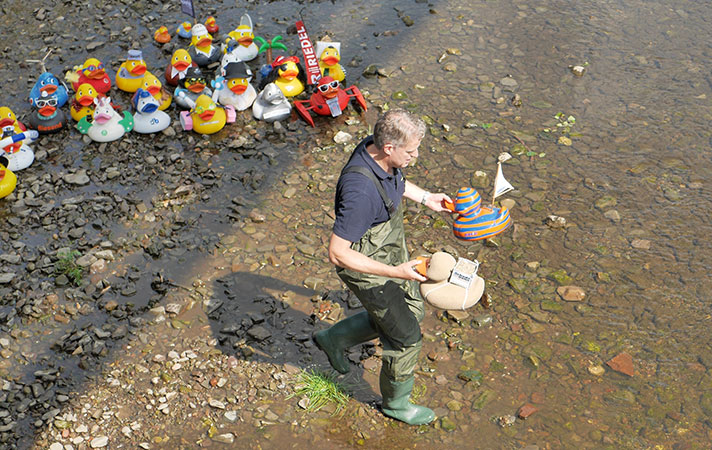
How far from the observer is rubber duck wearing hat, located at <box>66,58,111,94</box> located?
7.77 meters

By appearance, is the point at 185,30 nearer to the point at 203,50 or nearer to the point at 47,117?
the point at 203,50

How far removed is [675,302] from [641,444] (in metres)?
1.39

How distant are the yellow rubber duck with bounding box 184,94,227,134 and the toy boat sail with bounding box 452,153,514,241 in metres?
3.69

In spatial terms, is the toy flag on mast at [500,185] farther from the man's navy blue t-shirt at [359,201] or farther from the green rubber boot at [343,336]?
the green rubber boot at [343,336]

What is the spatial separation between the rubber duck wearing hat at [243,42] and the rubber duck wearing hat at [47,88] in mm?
1914

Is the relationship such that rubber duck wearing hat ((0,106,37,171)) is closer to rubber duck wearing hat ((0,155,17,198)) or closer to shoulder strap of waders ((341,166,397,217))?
rubber duck wearing hat ((0,155,17,198))

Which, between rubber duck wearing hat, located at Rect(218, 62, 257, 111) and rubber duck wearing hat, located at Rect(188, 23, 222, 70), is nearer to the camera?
rubber duck wearing hat, located at Rect(218, 62, 257, 111)

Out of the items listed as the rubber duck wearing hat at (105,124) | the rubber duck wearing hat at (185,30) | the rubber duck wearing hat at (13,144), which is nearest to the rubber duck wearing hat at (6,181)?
the rubber duck wearing hat at (13,144)

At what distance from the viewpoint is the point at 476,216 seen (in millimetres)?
4469

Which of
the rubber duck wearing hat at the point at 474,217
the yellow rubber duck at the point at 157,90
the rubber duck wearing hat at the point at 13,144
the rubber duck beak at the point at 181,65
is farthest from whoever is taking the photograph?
the rubber duck beak at the point at 181,65

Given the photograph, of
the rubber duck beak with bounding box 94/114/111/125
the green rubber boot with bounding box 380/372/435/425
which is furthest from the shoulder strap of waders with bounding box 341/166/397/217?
the rubber duck beak with bounding box 94/114/111/125

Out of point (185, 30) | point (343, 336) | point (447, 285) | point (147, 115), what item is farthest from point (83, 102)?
point (447, 285)

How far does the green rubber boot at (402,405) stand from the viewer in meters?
4.48

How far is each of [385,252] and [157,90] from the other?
14.4 ft
